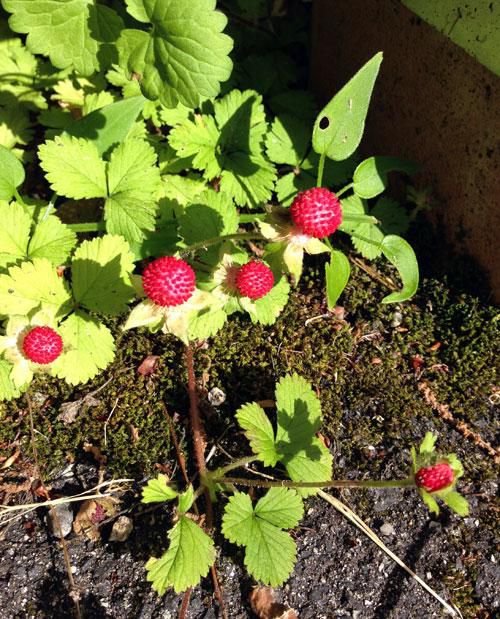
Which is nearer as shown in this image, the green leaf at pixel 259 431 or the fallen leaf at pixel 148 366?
the green leaf at pixel 259 431

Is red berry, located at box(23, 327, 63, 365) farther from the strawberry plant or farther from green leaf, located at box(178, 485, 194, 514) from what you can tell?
green leaf, located at box(178, 485, 194, 514)

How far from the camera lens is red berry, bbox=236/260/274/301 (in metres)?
1.57

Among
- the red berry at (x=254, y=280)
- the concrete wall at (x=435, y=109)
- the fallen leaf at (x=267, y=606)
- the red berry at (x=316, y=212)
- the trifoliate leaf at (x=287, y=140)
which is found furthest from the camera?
the trifoliate leaf at (x=287, y=140)

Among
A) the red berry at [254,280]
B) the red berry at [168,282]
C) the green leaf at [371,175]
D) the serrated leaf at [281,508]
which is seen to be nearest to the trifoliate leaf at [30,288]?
the red berry at [168,282]

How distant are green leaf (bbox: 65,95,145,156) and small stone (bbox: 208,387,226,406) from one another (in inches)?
32.7

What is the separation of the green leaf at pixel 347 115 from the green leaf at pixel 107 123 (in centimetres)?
66

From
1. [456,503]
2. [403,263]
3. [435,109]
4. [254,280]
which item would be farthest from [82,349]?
[435,109]

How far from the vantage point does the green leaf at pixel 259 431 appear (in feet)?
5.69

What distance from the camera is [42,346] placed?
5.25ft

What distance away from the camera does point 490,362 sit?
210 centimetres

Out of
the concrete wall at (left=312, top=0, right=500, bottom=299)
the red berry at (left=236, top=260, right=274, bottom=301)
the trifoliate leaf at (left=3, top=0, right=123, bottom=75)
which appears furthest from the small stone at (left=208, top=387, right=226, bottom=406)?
the trifoliate leaf at (left=3, top=0, right=123, bottom=75)

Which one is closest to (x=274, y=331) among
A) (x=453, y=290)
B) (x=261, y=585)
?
(x=453, y=290)

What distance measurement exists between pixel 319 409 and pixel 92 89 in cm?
136

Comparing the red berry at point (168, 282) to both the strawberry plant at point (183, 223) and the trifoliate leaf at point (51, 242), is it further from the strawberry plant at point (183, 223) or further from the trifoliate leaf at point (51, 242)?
the trifoliate leaf at point (51, 242)
